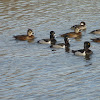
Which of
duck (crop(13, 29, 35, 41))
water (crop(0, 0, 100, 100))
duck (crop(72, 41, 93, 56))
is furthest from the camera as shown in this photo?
duck (crop(13, 29, 35, 41))

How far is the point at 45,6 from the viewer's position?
46062mm

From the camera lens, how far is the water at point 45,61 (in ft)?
Answer: 63.6

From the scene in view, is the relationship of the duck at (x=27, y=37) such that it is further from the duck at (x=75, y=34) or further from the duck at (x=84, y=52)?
the duck at (x=84, y=52)

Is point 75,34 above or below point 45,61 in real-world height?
above

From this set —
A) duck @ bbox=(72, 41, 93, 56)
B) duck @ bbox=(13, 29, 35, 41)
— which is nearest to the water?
duck @ bbox=(72, 41, 93, 56)

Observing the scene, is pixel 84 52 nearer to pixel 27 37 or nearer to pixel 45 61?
pixel 45 61

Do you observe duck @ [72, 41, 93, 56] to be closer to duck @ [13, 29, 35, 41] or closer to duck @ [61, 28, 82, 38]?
duck @ [61, 28, 82, 38]

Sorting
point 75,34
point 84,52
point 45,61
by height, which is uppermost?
point 75,34

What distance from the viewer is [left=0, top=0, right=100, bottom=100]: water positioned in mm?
19391

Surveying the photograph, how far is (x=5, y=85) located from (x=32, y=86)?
1579 millimetres

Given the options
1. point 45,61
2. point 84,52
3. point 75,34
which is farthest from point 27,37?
point 45,61

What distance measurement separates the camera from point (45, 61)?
82.6 ft

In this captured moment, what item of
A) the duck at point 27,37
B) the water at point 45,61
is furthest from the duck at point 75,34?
the duck at point 27,37

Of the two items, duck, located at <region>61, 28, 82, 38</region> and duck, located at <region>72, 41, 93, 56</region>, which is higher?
duck, located at <region>61, 28, 82, 38</region>
